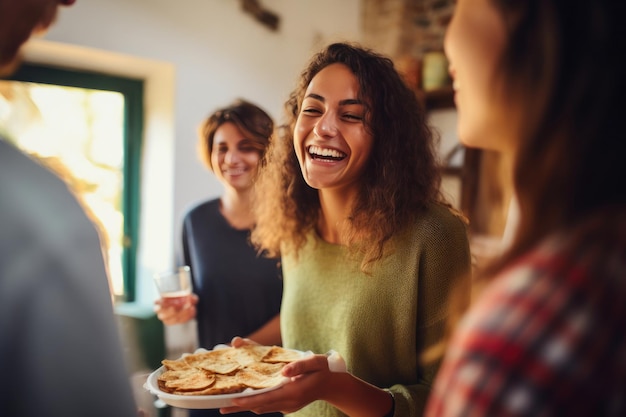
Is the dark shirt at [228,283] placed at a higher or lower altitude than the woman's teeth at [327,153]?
lower

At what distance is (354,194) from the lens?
1286mm

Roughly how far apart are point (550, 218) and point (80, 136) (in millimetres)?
2800

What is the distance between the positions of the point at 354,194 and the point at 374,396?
19.7 inches

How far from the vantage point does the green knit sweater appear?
1097 mm

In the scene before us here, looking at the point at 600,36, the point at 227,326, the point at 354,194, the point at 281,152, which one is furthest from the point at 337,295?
the point at 600,36

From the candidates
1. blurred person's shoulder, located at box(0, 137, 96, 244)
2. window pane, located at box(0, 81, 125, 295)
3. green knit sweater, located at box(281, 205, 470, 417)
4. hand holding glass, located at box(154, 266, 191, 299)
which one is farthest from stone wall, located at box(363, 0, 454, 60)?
blurred person's shoulder, located at box(0, 137, 96, 244)

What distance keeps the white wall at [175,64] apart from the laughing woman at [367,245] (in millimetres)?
1421

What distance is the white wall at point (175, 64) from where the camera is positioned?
2.46 m

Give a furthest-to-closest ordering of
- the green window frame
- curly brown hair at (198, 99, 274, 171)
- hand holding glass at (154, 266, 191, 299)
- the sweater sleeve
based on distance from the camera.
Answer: the green window frame, curly brown hair at (198, 99, 274, 171), hand holding glass at (154, 266, 191, 299), the sweater sleeve

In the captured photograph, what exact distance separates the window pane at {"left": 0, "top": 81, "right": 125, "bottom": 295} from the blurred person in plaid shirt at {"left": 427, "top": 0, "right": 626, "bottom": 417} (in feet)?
7.38

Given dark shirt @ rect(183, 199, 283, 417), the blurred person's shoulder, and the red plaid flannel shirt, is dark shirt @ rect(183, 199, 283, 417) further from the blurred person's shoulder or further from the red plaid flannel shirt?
the red plaid flannel shirt

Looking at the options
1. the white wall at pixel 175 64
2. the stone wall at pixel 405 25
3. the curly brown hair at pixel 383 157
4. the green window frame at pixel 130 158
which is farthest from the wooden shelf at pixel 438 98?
the curly brown hair at pixel 383 157

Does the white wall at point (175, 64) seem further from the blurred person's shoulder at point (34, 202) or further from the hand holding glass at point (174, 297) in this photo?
the blurred person's shoulder at point (34, 202)

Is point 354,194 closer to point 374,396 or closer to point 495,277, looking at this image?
point 374,396
